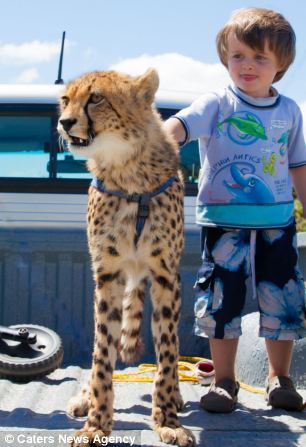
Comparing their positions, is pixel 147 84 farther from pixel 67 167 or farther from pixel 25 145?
pixel 25 145

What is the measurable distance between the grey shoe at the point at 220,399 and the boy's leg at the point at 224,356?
0.06m

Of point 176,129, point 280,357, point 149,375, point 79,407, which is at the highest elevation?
point 176,129

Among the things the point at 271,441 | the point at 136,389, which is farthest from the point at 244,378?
the point at 271,441

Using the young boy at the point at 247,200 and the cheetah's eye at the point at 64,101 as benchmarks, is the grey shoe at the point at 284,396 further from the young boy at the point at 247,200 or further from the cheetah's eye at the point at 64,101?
the cheetah's eye at the point at 64,101

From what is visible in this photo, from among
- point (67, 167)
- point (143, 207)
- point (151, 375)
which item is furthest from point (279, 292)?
point (67, 167)

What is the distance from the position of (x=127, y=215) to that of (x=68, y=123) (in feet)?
1.34

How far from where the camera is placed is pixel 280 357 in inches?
123

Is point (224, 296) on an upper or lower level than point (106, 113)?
lower

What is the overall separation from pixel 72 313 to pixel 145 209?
4.50 ft

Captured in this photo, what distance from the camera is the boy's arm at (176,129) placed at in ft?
9.68

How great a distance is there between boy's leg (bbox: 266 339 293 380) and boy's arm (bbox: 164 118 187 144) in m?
0.95

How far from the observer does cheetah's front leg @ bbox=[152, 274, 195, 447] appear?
8.58ft

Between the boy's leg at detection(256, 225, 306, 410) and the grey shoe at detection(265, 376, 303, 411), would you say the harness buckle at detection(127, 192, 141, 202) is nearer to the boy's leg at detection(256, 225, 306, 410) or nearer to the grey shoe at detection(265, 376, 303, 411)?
the boy's leg at detection(256, 225, 306, 410)

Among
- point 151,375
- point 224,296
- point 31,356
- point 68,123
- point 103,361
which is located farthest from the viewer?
point 31,356
